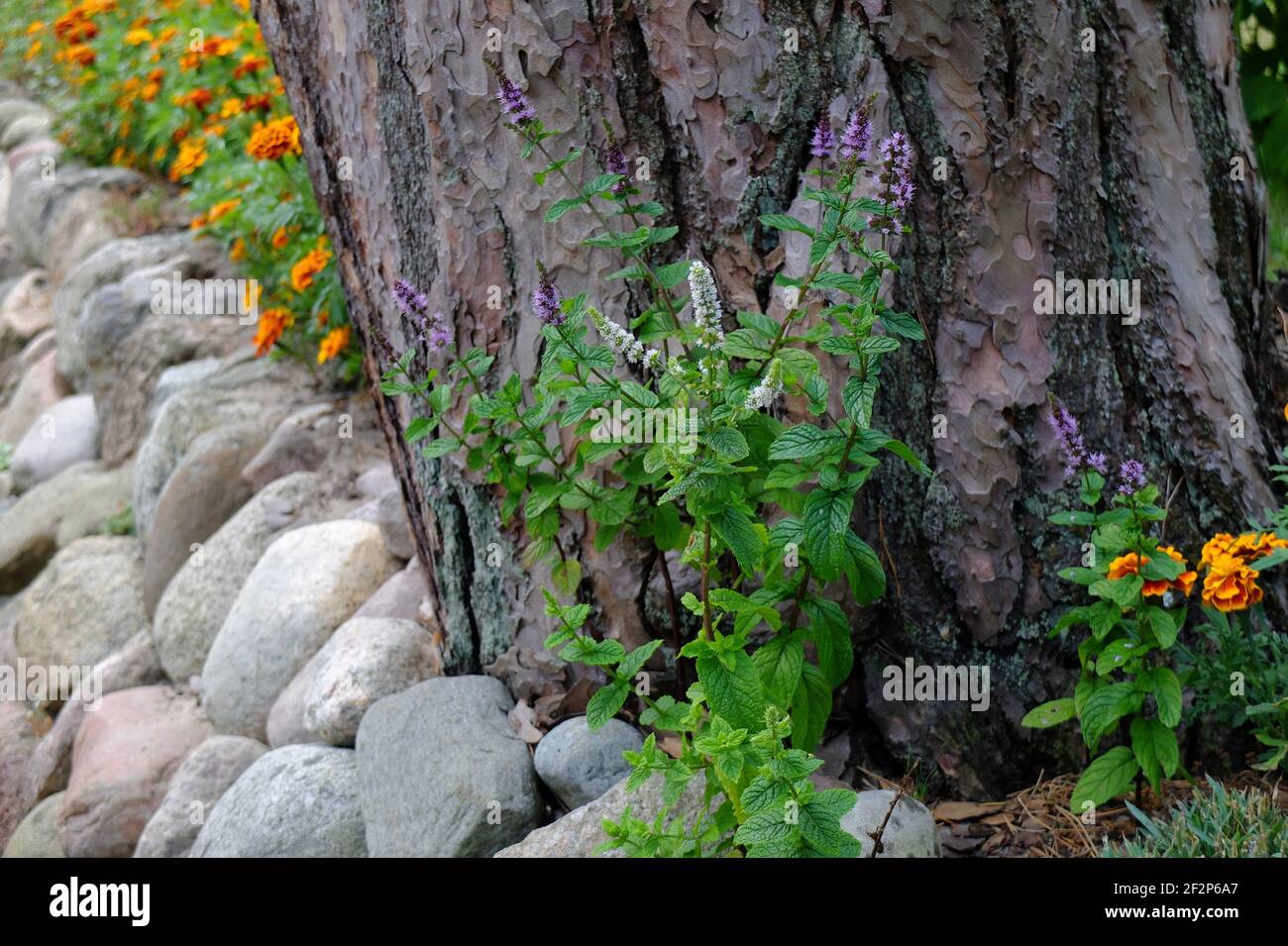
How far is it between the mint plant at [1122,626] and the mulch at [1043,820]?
128mm

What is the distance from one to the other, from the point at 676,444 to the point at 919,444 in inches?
31.7

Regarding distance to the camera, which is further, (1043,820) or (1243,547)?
(1043,820)

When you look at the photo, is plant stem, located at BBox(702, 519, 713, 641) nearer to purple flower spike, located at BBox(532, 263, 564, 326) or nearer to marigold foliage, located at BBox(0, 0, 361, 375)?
purple flower spike, located at BBox(532, 263, 564, 326)

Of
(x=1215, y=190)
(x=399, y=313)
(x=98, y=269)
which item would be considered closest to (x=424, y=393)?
(x=399, y=313)

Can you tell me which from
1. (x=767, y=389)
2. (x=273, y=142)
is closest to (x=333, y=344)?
(x=273, y=142)

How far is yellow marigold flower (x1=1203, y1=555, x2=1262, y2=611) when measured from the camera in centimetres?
259

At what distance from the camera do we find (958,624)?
115 inches

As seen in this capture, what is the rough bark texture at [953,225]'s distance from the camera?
Answer: 2719 millimetres

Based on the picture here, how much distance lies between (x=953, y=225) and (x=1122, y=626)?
99 centimetres

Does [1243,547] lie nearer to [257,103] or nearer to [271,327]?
[271,327]

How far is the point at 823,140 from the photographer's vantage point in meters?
2.55

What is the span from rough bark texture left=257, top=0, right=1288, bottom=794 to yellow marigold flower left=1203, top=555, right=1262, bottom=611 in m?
0.33

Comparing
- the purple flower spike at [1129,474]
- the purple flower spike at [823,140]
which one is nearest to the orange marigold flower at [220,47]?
the purple flower spike at [823,140]
